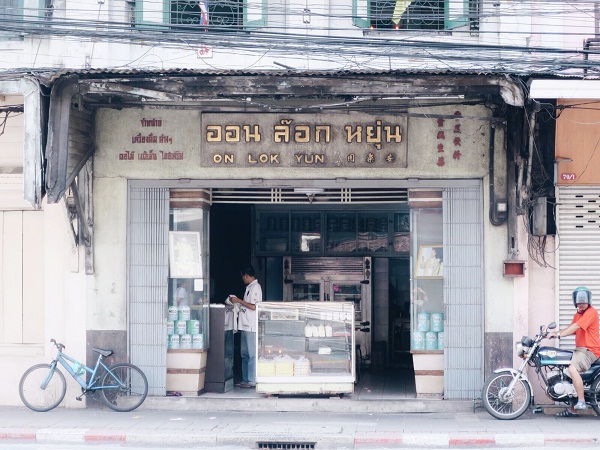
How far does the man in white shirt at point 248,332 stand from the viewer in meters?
15.9

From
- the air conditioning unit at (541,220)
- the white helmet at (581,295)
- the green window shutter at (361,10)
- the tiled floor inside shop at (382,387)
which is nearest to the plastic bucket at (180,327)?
the tiled floor inside shop at (382,387)

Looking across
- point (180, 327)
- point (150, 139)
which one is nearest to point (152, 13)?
point (150, 139)

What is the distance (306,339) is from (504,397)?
10.5 feet

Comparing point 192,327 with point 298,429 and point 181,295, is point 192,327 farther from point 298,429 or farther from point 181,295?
point 298,429

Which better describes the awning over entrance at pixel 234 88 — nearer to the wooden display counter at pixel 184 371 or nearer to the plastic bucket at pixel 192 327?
the plastic bucket at pixel 192 327

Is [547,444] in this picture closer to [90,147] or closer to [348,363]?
[348,363]

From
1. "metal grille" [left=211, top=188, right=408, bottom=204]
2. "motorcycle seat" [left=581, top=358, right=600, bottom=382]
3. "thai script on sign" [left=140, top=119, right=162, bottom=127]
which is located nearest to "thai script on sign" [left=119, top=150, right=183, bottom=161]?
"thai script on sign" [left=140, top=119, right=162, bottom=127]

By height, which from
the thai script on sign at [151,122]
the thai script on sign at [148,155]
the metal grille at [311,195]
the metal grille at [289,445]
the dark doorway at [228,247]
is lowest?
the metal grille at [289,445]

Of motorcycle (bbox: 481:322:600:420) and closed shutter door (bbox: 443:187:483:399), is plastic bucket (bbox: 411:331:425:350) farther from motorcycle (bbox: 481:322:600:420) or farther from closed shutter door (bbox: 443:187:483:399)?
motorcycle (bbox: 481:322:600:420)

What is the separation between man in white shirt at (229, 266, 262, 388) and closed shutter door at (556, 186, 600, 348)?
478 cm

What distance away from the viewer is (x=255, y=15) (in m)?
15.2

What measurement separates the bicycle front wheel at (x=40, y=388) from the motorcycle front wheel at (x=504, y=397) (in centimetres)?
599

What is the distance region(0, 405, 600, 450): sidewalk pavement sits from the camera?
39.9 feet

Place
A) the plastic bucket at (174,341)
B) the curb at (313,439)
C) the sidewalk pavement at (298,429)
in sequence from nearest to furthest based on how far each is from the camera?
the curb at (313,439)
the sidewalk pavement at (298,429)
the plastic bucket at (174,341)
